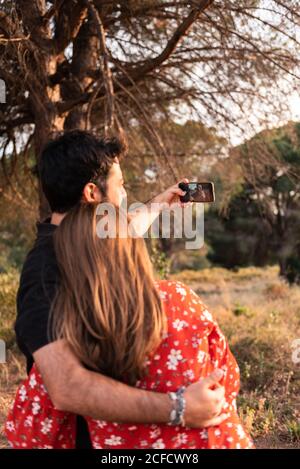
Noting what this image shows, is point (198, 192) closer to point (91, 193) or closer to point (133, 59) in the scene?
point (91, 193)

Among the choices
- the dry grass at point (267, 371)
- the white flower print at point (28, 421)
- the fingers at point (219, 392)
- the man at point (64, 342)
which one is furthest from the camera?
the dry grass at point (267, 371)

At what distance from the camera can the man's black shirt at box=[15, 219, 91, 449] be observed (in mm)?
1680

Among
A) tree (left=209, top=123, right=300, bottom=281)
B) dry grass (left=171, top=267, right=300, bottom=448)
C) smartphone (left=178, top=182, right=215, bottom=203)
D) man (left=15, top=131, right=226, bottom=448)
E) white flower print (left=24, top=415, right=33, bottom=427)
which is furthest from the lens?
tree (left=209, top=123, right=300, bottom=281)

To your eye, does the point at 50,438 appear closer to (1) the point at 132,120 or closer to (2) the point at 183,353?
(2) the point at 183,353

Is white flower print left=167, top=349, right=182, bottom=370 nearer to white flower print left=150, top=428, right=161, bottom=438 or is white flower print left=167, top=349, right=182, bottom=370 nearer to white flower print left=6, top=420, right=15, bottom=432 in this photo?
white flower print left=150, top=428, right=161, bottom=438

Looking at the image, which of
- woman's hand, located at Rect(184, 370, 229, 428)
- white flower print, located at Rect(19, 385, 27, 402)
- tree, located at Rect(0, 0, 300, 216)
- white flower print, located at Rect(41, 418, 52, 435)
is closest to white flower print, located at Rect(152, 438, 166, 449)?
woman's hand, located at Rect(184, 370, 229, 428)

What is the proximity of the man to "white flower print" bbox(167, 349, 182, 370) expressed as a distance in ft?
0.26

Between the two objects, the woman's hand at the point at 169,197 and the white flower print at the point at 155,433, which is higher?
the woman's hand at the point at 169,197

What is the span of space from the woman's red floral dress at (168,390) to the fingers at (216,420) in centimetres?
2

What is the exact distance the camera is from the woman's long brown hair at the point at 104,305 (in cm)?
168

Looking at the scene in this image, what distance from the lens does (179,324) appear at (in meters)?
1.81

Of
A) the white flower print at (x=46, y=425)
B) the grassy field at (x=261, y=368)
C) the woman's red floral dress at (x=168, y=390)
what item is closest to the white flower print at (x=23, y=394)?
the woman's red floral dress at (x=168, y=390)

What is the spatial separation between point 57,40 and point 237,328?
3733mm

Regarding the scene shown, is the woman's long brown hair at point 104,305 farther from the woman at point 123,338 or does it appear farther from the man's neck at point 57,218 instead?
the man's neck at point 57,218
